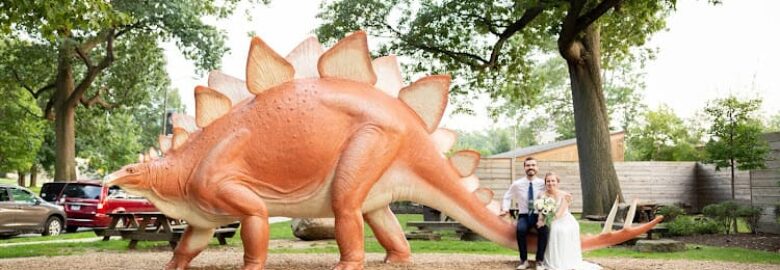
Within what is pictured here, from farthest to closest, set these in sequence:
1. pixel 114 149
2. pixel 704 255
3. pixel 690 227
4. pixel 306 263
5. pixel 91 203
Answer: pixel 114 149 < pixel 91 203 < pixel 690 227 < pixel 704 255 < pixel 306 263

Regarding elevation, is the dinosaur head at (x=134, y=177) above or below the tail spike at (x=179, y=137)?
below

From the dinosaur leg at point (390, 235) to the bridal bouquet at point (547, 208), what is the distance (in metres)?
1.42

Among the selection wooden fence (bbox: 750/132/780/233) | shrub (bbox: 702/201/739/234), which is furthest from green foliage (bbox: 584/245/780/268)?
wooden fence (bbox: 750/132/780/233)

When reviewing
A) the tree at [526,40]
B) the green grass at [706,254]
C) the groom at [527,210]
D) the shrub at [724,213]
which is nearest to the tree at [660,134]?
the tree at [526,40]

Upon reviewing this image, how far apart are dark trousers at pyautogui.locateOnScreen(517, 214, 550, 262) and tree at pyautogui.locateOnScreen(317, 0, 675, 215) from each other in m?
7.31

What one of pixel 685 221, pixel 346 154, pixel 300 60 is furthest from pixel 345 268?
pixel 685 221

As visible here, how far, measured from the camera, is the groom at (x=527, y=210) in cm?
727

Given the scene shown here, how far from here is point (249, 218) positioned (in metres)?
6.08

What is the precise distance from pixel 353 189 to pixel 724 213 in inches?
391

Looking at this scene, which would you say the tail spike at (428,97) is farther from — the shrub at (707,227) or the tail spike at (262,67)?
the shrub at (707,227)

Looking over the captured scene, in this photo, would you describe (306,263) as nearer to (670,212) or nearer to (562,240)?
(562,240)

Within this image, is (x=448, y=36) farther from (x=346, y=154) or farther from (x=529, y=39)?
(x=346, y=154)

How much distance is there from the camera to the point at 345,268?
622 cm

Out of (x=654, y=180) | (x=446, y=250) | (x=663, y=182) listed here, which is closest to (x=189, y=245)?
(x=446, y=250)
